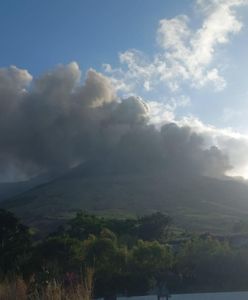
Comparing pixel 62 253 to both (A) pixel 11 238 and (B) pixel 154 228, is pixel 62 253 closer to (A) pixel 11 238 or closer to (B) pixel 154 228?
(A) pixel 11 238

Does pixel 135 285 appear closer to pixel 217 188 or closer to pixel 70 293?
pixel 70 293

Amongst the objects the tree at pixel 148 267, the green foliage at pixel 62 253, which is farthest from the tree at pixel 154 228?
the green foliage at pixel 62 253

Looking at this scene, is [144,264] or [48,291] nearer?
[48,291]

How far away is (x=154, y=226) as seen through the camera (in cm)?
6975

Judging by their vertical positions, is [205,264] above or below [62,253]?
below

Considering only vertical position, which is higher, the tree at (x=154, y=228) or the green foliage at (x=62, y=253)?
the tree at (x=154, y=228)

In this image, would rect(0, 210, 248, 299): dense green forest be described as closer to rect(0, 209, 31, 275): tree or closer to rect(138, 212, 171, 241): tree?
rect(0, 209, 31, 275): tree

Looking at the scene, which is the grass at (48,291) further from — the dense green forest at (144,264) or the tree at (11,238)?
the tree at (11,238)

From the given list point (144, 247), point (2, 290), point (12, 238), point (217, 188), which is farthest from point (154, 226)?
point (217, 188)

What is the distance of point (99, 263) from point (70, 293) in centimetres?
1809

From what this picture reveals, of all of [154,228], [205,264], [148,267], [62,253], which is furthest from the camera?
[154,228]

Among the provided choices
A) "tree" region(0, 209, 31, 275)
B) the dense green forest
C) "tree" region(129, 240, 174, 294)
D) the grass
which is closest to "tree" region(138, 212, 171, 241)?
"tree" region(0, 209, 31, 275)

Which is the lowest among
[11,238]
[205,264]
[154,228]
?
[205,264]

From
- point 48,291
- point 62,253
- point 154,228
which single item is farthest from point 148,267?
point 154,228
